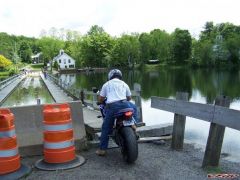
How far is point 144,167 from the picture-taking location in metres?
6.69

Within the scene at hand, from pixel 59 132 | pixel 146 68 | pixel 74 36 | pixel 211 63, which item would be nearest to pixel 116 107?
pixel 59 132

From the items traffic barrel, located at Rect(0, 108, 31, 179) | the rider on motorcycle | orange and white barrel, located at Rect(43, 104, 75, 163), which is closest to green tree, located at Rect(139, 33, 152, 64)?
the rider on motorcycle

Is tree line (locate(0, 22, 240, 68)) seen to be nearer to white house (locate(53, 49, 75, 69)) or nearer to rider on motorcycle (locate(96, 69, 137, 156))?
white house (locate(53, 49, 75, 69))

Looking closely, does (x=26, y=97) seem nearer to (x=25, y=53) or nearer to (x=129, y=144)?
(x=129, y=144)

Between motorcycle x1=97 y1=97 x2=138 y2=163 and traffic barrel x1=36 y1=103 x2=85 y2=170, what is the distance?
85cm

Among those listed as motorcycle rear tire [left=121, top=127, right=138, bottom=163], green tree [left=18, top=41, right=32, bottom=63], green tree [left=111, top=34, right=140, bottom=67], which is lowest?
green tree [left=18, top=41, right=32, bottom=63]

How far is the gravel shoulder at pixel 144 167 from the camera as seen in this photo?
6230 millimetres

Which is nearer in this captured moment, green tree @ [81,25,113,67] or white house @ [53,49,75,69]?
green tree @ [81,25,113,67]

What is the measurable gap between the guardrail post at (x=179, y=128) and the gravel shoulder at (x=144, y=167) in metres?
0.16

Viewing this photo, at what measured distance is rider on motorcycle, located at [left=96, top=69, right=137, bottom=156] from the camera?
7.14m

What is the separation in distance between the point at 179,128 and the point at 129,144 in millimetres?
1555

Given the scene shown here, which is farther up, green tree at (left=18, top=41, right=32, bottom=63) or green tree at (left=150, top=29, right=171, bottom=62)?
green tree at (left=150, top=29, right=171, bottom=62)

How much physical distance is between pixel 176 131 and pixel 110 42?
123m

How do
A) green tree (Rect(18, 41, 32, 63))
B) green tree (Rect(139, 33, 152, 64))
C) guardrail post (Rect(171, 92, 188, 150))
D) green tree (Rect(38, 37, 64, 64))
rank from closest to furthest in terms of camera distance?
1. guardrail post (Rect(171, 92, 188, 150))
2. green tree (Rect(139, 33, 152, 64))
3. green tree (Rect(38, 37, 64, 64))
4. green tree (Rect(18, 41, 32, 63))
